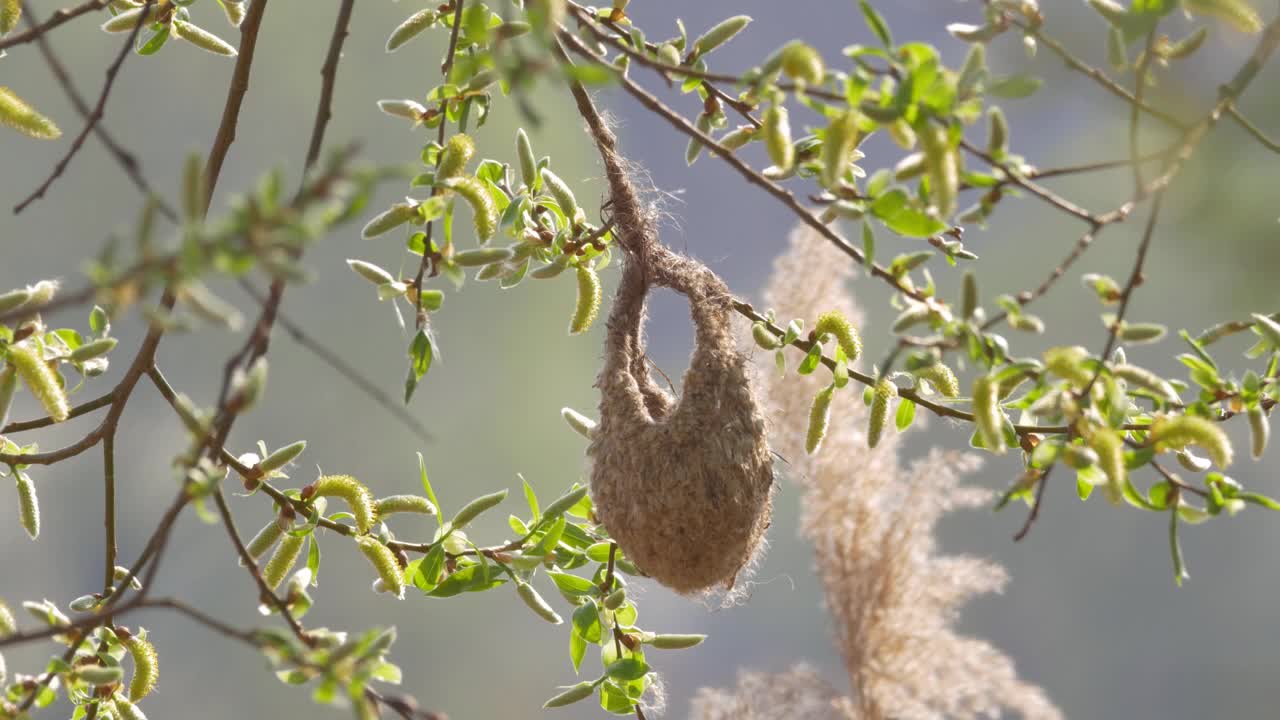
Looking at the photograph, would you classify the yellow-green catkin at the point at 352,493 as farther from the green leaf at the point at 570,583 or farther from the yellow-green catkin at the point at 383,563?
the green leaf at the point at 570,583

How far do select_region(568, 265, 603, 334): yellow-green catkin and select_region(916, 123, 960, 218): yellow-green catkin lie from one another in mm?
441

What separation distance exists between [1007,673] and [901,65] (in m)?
2.33

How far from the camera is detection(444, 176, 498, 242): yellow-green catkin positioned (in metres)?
0.84

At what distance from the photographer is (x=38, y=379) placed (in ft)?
2.60

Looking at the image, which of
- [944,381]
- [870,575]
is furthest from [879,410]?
[870,575]

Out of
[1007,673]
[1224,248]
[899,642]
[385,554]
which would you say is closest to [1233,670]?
[1007,673]

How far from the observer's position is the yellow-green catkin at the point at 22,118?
75 cm

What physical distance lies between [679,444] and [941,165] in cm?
44

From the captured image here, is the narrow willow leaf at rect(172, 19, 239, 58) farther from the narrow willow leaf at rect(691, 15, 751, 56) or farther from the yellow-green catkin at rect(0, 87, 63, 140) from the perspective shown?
the narrow willow leaf at rect(691, 15, 751, 56)

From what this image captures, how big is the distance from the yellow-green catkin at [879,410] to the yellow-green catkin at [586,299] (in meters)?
0.27

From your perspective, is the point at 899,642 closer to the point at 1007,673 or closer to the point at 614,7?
the point at 1007,673

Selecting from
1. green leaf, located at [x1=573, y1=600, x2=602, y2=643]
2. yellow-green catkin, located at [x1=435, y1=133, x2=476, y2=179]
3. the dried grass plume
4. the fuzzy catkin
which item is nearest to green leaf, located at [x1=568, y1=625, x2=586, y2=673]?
green leaf, located at [x1=573, y1=600, x2=602, y2=643]

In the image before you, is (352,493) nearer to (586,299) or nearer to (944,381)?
(586,299)

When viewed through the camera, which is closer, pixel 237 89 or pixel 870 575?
pixel 237 89
